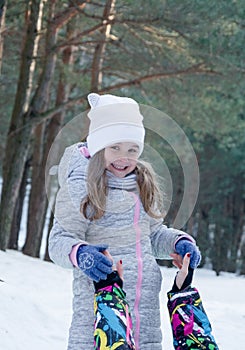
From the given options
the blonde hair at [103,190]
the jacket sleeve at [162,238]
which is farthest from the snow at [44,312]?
the blonde hair at [103,190]

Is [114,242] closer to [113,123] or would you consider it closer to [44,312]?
[113,123]

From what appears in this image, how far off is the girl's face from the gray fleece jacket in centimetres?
3

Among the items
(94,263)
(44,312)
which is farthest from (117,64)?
(94,263)

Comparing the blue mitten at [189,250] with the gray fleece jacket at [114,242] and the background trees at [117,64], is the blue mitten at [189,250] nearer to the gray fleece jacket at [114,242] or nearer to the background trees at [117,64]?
the gray fleece jacket at [114,242]

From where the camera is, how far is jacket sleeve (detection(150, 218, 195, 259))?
10.3ft

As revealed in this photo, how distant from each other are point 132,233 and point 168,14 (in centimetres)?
858

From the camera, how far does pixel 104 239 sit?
9.93 ft

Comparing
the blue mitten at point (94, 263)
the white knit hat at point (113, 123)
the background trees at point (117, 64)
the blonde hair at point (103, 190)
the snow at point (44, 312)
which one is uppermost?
the background trees at point (117, 64)

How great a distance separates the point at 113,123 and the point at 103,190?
0.95 ft

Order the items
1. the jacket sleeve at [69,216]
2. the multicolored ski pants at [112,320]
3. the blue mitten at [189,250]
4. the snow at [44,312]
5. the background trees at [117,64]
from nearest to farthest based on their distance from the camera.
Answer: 1. the multicolored ski pants at [112,320]
2. the jacket sleeve at [69,216]
3. the blue mitten at [189,250]
4. the snow at [44,312]
5. the background trees at [117,64]

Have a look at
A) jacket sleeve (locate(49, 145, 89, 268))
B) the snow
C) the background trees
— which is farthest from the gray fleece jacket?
the background trees

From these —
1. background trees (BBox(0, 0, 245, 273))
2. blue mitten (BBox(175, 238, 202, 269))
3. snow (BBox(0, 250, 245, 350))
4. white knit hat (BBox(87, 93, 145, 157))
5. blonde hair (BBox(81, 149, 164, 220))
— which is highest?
background trees (BBox(0, 0, 245, 273))

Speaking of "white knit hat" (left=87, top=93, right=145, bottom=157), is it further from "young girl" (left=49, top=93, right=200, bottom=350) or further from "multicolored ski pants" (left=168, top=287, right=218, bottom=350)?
"multicolored ski pants" (left=168, top=287, right=218, bottom=350)

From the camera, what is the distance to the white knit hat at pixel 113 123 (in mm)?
3070
